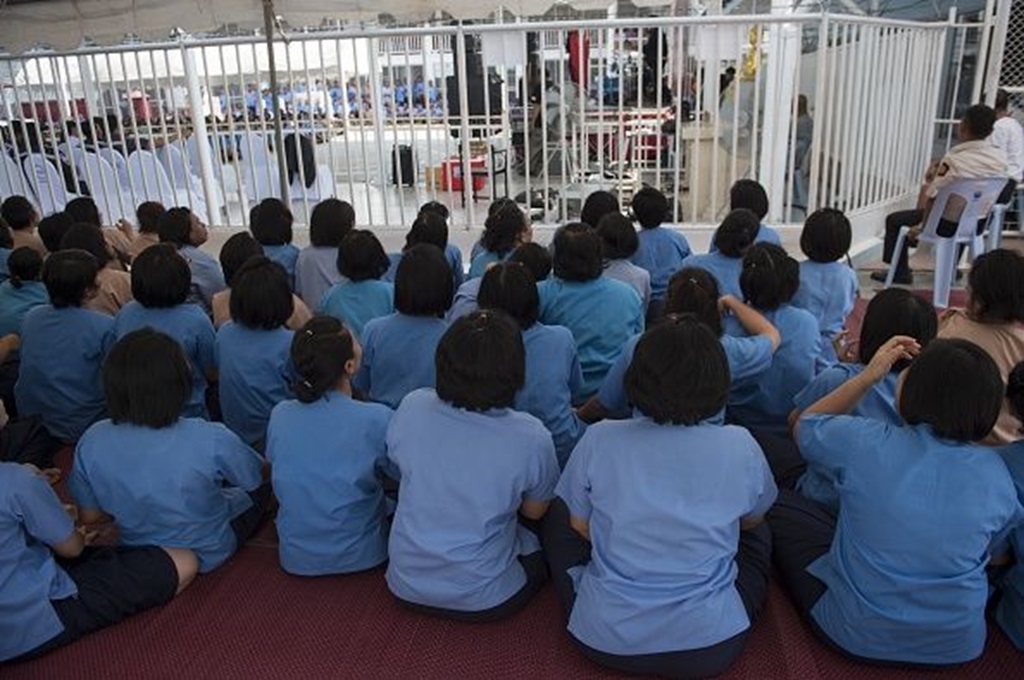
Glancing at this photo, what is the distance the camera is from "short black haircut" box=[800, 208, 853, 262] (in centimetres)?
304

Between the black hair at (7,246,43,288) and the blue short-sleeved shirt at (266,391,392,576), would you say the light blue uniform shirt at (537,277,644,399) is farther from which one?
the black hair at (7,246,43,288)

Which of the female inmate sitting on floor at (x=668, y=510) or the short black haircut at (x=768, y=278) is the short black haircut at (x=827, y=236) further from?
the female inmate sitting on floor at (x=668, y=510)

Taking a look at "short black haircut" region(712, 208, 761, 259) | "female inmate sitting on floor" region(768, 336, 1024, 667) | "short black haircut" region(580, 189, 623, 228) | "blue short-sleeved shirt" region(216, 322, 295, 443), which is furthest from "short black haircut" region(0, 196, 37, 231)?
"female inmate sitting on floor" region(768, 336, 1024, 667)

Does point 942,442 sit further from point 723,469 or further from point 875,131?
point 875,131

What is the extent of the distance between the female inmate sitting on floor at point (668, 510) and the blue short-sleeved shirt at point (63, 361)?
202 centimetres

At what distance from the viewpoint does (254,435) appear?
2.87 metres

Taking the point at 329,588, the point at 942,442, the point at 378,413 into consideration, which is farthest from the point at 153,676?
the point at 942,442

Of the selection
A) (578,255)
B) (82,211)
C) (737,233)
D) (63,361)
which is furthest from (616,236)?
(82,211)

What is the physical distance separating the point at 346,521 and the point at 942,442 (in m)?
1.53

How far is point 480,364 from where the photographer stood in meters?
1.86

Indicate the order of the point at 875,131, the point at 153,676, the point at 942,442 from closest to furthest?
the point at 942,442 → the point at 153,676 → the point at 875,131

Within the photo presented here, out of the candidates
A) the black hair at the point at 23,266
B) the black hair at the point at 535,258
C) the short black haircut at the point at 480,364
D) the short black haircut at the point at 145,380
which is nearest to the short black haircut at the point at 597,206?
the black hair at the point at 535,258

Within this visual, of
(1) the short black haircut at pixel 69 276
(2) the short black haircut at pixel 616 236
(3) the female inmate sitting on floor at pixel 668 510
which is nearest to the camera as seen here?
(3) the female inmate sitting on floor at pixel 668 510

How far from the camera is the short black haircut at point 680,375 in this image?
1.71 metres
